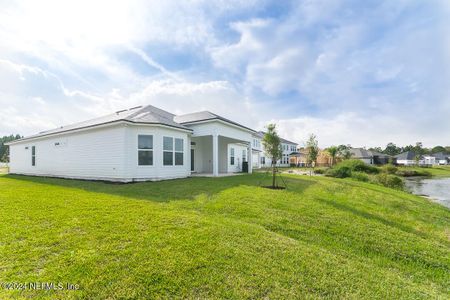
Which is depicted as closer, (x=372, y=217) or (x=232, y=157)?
(x=372, y=217)

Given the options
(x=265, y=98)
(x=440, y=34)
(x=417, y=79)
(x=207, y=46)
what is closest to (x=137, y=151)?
(x=207, y=46)

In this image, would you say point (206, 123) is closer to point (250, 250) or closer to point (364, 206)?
point (364, 206)

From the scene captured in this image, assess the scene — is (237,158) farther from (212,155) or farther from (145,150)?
(145,150)

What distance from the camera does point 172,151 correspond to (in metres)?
13.0

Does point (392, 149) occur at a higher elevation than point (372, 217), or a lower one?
higher

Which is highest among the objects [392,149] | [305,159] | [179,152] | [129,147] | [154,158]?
[392,149]

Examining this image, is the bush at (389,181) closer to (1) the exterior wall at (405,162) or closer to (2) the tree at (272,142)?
(2) the tree at (272,142)

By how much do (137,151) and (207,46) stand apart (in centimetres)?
773

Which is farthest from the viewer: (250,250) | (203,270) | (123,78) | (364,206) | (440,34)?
(123,78)

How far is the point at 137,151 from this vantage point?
11656 mm

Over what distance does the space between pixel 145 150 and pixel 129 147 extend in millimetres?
871

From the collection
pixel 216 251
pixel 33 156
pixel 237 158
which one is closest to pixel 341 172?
pixel 237 158

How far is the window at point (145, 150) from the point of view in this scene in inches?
463

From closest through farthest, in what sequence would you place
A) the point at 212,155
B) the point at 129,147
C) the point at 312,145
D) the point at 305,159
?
the point at 129,147 < the point at 212,155 < the point at 312,145 < the point at 305,159
